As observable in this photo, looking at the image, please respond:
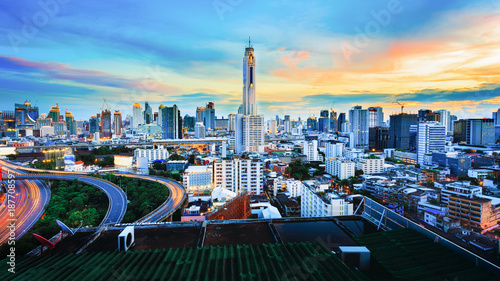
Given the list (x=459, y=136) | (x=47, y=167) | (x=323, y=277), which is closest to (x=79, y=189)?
(x=47, y=167)

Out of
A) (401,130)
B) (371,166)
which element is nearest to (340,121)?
(401,130)

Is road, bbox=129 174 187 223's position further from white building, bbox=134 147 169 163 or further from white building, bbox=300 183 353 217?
white building, bbox=134 147 169 163

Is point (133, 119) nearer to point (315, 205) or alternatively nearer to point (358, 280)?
point (315, 205)

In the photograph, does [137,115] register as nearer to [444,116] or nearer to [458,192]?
[444,116]

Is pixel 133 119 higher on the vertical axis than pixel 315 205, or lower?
higher

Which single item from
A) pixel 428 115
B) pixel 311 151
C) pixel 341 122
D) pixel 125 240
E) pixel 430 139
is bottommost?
pixel 311 151

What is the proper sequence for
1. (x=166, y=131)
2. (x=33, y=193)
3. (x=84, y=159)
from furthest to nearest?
(x=166, y=131), (x=84, y=159), (x=33, y=193)

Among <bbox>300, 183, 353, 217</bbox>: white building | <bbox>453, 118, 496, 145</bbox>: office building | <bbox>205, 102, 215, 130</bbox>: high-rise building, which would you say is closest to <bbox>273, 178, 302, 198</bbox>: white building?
<bbox>300, 183, 353, 217</bbox>: white building
